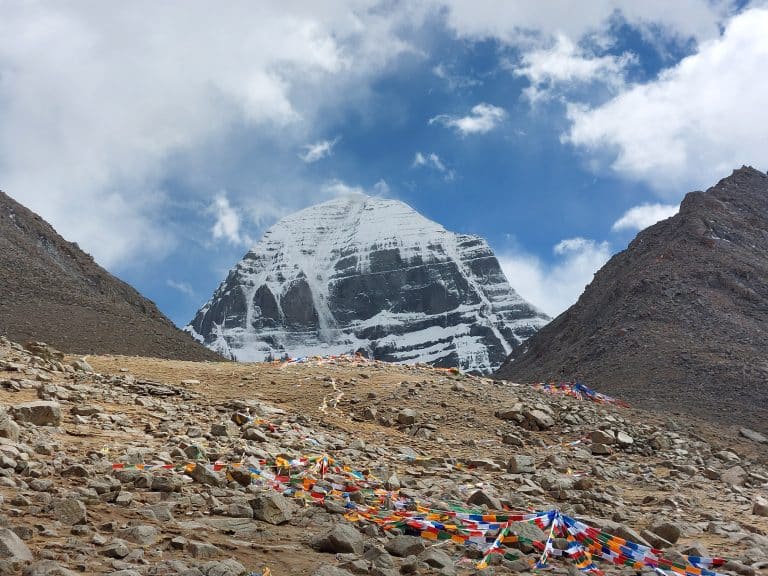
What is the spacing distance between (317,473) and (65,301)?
50500 mm

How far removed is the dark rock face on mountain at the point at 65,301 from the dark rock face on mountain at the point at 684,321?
31657mm

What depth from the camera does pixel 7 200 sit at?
7056 cm

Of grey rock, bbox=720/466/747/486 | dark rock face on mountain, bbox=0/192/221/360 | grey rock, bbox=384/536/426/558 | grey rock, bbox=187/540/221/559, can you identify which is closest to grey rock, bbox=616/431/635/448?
grey rock, bbox=720/466/747/486

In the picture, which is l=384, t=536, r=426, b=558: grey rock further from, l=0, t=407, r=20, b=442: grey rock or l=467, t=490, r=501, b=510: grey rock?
l=0, t=407, r=20, b=442: grey rock

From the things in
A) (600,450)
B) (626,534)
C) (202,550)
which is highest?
(600,450)

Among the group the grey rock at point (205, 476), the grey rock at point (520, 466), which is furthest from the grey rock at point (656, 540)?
A: the grey rock at point (205, 476)

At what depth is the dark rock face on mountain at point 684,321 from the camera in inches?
1722

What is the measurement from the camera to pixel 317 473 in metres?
9.69

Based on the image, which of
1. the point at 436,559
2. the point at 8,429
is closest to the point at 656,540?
the point at 436,559

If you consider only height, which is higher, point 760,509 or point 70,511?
point 70,511

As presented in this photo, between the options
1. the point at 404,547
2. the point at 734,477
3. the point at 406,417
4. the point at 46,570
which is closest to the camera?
the point at 46,570

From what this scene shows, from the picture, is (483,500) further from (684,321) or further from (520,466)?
(684,321)

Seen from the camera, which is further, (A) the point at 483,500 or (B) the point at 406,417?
(B) the point at 406,417

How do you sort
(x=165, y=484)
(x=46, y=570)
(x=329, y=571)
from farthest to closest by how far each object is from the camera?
(x=165, y=484) < (x=329, y=571) < (x=46, y=570)
